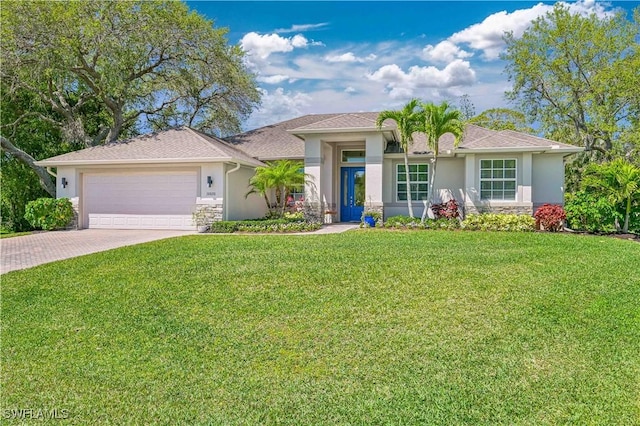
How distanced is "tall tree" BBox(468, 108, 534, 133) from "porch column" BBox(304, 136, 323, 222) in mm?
18346

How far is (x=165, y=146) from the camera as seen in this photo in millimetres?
17109

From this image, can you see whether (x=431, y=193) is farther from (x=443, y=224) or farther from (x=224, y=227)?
(x=224, y=227)

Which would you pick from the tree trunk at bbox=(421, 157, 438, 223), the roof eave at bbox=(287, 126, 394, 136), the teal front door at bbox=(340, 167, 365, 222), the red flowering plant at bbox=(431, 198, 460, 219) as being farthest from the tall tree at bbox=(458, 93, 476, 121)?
the roof eave at bbox=(287, 126, 394, 136)

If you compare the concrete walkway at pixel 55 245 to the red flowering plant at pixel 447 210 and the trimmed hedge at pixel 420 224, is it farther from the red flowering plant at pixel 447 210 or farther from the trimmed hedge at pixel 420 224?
the red flowering plant at pixel 447 210

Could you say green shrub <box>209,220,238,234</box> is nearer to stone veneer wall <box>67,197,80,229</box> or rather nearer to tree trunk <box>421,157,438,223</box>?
Result: stone veneer wall <box>67,197,80,229</box>

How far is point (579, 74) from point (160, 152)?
912 inches

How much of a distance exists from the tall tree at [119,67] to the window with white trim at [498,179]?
1431 cm

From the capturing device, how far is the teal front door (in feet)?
62.6

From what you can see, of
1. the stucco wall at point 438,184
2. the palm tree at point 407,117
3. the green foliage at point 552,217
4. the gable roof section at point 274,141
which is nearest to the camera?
the green foliage at point 552,217

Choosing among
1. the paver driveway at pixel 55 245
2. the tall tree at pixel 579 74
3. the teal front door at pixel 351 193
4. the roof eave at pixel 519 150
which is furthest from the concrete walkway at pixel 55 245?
the tall tree at pixel 579 74

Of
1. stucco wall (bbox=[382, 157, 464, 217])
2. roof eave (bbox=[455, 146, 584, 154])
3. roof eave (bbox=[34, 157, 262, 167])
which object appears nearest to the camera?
roof eave (bbox=[34, 157, 262, 167])

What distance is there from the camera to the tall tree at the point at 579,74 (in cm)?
2312

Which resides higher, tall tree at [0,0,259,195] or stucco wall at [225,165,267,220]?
tall tree at [0,0,259,195]

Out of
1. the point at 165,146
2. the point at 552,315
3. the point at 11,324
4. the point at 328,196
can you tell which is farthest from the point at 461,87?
the point at 11,324
